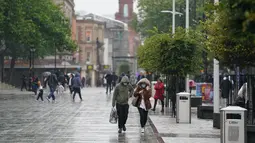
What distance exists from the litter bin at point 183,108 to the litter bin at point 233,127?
28.9 feet

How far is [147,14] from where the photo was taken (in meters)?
86.6

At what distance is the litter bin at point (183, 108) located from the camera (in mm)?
24625

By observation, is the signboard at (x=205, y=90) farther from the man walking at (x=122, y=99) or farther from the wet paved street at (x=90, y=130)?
the man walking at (x=122, y=99)

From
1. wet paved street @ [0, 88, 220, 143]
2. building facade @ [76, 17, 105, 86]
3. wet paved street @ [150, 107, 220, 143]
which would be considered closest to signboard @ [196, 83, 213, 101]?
wet paved street @ [0, 88, 220, 143]

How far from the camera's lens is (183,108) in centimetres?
2458

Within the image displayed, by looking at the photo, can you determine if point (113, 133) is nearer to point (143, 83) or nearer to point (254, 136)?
point (143, 83)

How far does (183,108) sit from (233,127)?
888cm

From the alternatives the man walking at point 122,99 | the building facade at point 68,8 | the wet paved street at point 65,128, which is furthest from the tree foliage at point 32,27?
the man walking at point 122,99

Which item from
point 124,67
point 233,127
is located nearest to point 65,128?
point 233,127

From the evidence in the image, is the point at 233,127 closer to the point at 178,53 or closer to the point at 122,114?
the point at 122,114

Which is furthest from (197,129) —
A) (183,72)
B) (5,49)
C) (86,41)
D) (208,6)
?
(86,41)

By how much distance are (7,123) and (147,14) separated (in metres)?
63.1

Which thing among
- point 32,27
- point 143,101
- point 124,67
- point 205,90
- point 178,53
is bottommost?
point 143,101

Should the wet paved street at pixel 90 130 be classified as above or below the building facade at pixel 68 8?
below
